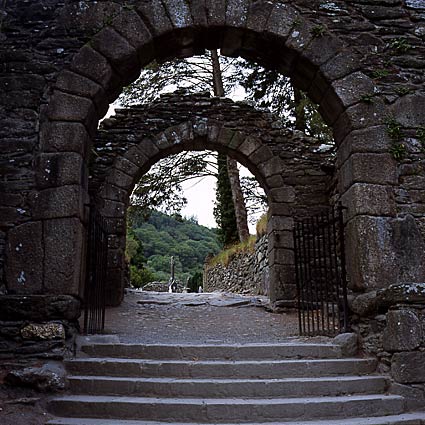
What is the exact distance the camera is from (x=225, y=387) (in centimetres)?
375

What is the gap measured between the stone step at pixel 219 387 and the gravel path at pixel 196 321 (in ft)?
3.15

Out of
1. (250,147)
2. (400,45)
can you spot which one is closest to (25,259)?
(400,45)

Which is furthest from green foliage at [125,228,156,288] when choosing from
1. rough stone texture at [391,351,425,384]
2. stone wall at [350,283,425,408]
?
rough stone texture at [391,351,425,384]

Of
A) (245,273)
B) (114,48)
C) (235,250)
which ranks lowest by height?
(245,273)

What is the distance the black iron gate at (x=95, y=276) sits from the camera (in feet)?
16.1

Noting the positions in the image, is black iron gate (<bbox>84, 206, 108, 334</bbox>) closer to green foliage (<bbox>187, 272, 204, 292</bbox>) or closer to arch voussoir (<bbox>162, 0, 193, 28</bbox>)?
arch voussoir (<bbox>162, 0, 193, 28</bbox>)

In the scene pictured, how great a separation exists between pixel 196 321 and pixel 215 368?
334 cm

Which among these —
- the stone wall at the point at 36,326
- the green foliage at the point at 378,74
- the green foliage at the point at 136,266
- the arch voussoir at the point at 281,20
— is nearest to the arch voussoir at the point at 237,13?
the arch voussoir at the point at 281,20

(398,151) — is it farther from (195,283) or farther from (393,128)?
(195,283)

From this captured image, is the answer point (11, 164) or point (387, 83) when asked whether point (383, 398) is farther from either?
point (11, 164)

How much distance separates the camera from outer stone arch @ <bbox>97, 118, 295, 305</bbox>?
8281mm

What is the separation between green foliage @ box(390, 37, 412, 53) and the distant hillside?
24.3 meters

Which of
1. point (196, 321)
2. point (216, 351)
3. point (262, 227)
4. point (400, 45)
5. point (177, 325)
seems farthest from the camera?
point (262, 227)

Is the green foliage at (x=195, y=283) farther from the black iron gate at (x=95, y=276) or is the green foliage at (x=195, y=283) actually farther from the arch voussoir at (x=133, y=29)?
the arch voussoir at (x=133, y=29)
